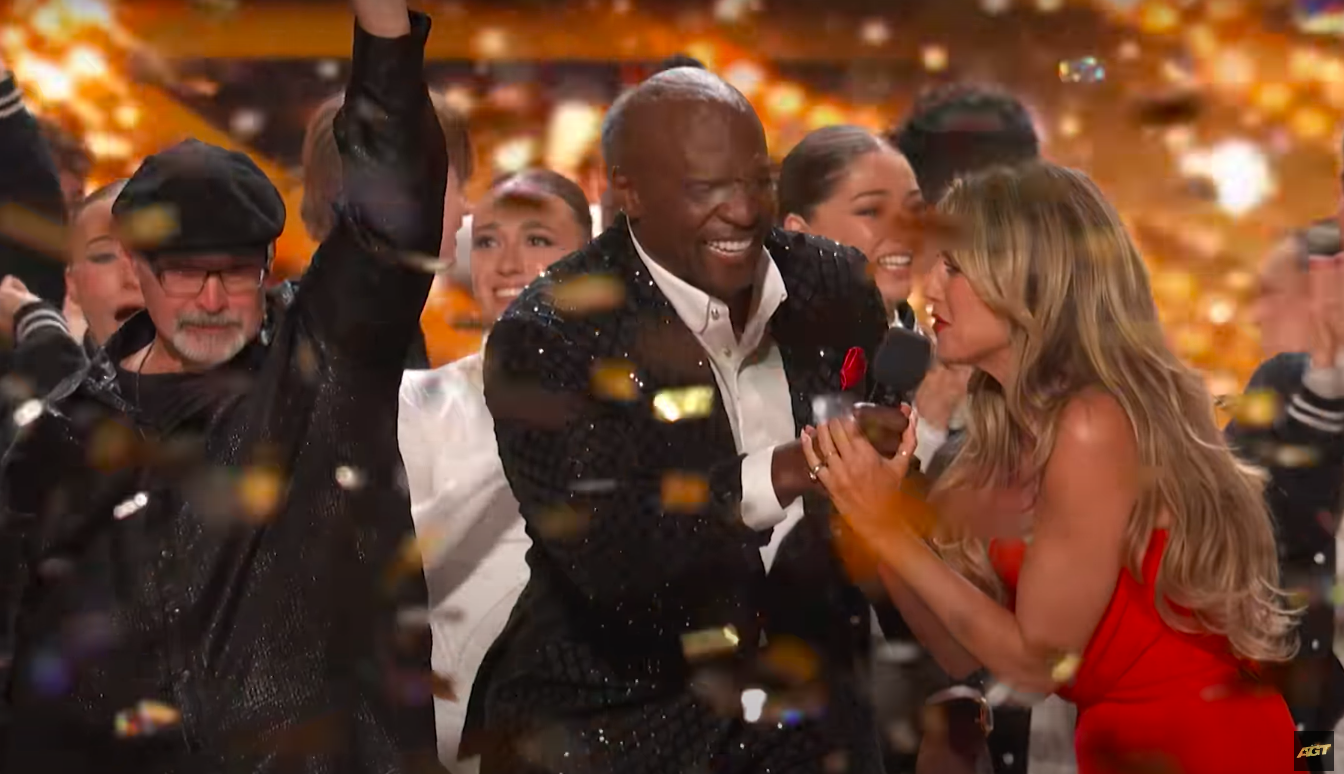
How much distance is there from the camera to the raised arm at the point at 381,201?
2.05 m

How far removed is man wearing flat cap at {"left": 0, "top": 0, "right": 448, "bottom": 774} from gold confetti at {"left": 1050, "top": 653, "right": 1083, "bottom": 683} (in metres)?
0.78

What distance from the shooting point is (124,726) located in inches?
87.1

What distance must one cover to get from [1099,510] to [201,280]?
114 cm

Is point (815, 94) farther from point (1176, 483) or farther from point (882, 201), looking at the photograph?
point (1176, 483)

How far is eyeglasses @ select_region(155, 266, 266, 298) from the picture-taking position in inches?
94.8

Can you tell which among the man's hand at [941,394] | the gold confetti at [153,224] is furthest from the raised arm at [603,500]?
the man's hand at [941,394]

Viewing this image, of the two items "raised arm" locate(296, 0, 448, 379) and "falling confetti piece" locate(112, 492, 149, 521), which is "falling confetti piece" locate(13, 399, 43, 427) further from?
"raised arm" locate(296, 0, 448, 379)

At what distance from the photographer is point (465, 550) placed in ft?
9.97

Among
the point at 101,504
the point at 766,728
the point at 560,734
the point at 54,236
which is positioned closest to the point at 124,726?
the point at 101,504

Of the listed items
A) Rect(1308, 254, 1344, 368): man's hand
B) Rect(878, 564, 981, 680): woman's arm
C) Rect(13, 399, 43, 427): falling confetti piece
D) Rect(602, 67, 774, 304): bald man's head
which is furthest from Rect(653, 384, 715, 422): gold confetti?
Rect(1308, 254, 1344, 368): man's hand

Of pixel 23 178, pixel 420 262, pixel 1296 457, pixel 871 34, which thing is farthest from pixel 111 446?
pixel 871 34

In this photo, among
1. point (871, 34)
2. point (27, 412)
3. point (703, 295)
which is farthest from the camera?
point (871, 34)

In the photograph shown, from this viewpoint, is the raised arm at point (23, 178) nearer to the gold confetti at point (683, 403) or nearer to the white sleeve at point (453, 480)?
the white sleeve at point (453, 480)

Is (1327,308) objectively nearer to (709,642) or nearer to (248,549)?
(709,642)
